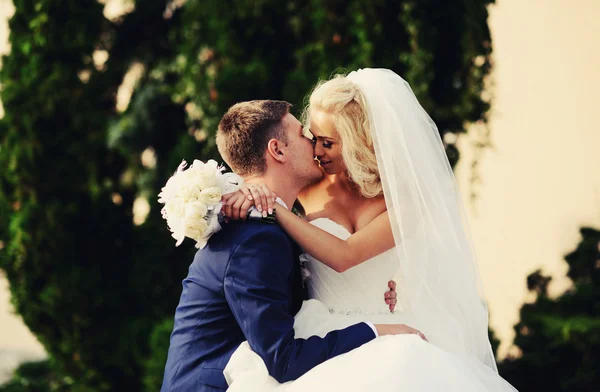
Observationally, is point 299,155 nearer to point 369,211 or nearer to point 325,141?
point 325,141

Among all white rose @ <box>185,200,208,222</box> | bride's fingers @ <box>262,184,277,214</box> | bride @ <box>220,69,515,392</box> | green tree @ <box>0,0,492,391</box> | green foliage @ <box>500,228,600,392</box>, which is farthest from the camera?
green tree @ <box>0,0,492,391</box>

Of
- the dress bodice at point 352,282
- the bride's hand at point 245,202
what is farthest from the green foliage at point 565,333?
the bride's hand at point 245,202

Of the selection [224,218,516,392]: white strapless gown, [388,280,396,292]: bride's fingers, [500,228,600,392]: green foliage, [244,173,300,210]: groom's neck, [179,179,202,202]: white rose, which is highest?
[500,228,600,392]: green foliage

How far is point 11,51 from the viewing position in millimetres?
7473

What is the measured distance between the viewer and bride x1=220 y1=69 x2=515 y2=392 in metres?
3.24

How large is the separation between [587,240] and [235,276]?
4.99m

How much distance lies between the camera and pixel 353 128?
342 cm

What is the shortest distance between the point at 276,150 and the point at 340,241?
1.62 feet

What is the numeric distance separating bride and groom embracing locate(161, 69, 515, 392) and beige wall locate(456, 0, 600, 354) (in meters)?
3.87

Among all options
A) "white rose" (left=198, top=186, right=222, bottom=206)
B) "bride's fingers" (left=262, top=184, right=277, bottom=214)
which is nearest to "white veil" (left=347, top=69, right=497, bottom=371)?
"bride's fingers" (left=262, top=184, right=277, bottom=214)

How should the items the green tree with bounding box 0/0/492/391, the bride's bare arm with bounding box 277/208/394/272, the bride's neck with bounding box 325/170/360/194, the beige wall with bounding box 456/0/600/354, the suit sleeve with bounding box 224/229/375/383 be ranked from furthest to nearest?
1. the beige wall with bounding box 456/0/600/354
2. the green tree with bounding box 0/0/492/391
3. the bride's neck with bounding box 325/170/360/194
4. the bride's bare arm with bounding box 277/208/394/272
5. the suit sleeve with bounding box 224/229/375/383

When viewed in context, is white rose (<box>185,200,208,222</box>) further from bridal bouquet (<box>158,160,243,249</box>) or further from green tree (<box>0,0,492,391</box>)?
green tree (<box>0,0,492,391</box>)

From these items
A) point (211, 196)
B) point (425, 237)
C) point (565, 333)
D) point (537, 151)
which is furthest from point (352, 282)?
point (537, 151)

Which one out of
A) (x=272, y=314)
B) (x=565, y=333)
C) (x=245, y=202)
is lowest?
(x=272, y=314)
